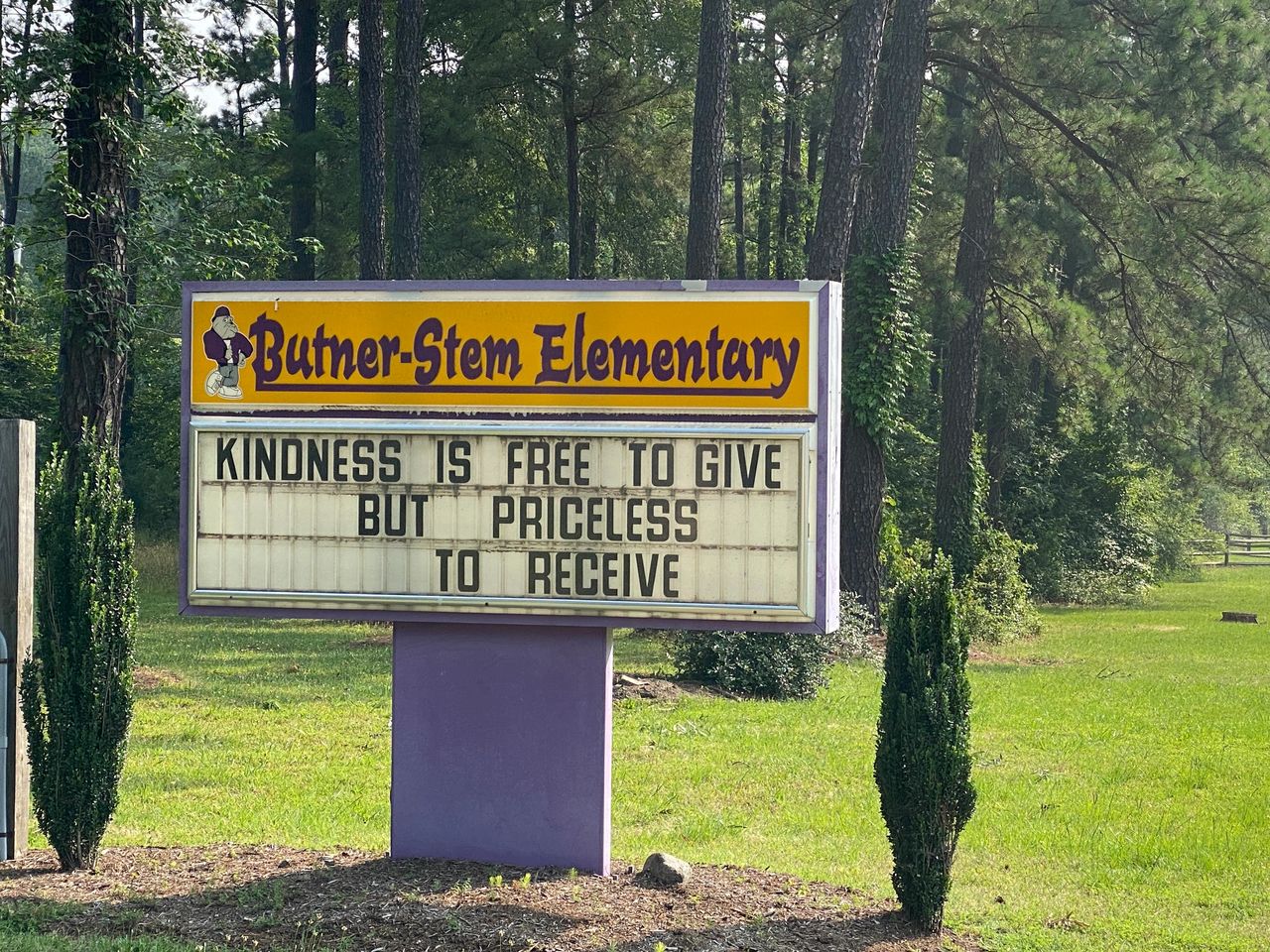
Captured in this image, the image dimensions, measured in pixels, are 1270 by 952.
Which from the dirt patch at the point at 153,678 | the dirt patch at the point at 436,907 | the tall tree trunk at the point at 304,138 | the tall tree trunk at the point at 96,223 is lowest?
the dirt patch at the point at 153,678

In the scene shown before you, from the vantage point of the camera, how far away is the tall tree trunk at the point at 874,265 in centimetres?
2098

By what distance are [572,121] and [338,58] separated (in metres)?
5.99

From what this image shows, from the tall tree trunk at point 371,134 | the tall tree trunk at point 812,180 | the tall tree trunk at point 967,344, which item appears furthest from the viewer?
the tall tree trunk at point 812,180

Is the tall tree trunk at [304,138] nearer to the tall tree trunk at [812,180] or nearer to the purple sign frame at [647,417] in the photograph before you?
the tall tree trunk at [812,180]

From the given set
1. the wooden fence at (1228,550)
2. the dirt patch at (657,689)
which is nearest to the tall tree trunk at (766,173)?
the wooden fence at (1228,550)

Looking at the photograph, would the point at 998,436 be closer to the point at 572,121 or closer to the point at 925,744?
the point at 572,121

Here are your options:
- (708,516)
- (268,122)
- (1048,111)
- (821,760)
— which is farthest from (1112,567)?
(708,516)

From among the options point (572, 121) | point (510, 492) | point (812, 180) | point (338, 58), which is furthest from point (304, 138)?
point (510, 492)

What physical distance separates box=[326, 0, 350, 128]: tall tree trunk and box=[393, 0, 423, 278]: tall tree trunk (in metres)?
7.33

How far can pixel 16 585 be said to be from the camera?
28.0ft

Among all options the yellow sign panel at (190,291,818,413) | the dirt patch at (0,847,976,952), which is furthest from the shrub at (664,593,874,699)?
the yellow sign panel at (190,291,818,413)

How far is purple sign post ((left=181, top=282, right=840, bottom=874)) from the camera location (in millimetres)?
7938

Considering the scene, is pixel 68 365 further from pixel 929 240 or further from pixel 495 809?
pixel 929 240

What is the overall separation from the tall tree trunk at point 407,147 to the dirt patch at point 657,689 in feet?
32.2
